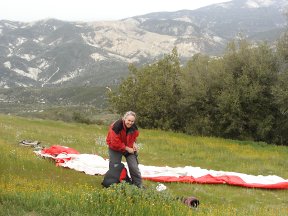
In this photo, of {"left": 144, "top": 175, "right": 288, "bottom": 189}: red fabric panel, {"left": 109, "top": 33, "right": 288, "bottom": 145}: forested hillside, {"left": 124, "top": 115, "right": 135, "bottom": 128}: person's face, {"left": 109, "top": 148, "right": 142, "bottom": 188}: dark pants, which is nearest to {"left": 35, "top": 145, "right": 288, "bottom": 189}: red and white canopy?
{"left": 144, "top": 175, "right": 288, "bottom": 189}: red fabric panel

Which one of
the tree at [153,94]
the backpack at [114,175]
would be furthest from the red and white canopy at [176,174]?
the tree at [153,94]

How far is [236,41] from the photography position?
49.1m

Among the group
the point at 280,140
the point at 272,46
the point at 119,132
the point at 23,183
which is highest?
the point at 272,46

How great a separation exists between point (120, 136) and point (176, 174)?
558cm

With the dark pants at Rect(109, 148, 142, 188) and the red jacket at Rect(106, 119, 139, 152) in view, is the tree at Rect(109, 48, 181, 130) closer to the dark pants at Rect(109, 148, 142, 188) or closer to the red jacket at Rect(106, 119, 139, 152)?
the dark pants at Rect(109, 148, 142, 188)

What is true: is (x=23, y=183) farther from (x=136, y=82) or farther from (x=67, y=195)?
(x=136, y=82)

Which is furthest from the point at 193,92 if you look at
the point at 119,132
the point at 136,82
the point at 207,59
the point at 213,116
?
the point at 119,132

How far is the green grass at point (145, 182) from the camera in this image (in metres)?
9.73

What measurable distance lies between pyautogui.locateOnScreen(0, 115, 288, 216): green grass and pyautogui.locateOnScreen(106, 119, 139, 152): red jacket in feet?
5.62

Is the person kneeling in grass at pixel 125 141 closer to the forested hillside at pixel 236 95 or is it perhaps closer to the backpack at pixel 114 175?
the backpack at pixel 114 175

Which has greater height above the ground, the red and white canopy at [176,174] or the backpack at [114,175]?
the backpack at [114,175]

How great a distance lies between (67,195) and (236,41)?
138 feet

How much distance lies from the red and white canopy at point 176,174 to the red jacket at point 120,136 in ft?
12.6

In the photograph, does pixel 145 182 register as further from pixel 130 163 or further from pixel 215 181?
pixel 215 181
